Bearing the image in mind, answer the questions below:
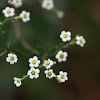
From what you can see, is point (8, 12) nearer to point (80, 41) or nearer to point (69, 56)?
point (80, 41)

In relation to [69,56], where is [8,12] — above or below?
below

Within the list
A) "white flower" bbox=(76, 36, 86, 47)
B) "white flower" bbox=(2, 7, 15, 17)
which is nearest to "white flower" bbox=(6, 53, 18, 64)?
"white flower" bbox=(2, 7, 15, 17)

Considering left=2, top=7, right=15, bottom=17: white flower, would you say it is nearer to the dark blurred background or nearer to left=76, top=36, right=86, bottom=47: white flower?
left=76, top=36, right=86, bottom=47: white flower

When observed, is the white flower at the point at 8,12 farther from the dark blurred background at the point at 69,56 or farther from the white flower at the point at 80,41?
the dark blurred background at the point at 69,56

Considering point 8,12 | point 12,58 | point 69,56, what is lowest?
point 12,58

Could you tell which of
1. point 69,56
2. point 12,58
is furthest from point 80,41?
point 69,56

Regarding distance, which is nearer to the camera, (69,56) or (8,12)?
(8,12)

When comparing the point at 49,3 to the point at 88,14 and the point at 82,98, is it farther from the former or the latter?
the point at 82,98

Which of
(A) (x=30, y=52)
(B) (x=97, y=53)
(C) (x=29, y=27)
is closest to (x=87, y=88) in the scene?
(B) (x=97, y=53)

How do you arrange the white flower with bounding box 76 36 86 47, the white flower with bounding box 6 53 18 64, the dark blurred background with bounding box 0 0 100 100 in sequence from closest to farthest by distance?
the white flower with bounding box 6 53 18 64 < the white flower with bounding box 76 36 86 47 < the dark blurred background with bounding box 0 0 100 100

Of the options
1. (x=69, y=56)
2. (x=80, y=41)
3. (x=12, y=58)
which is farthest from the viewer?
(x=69, y=56)
